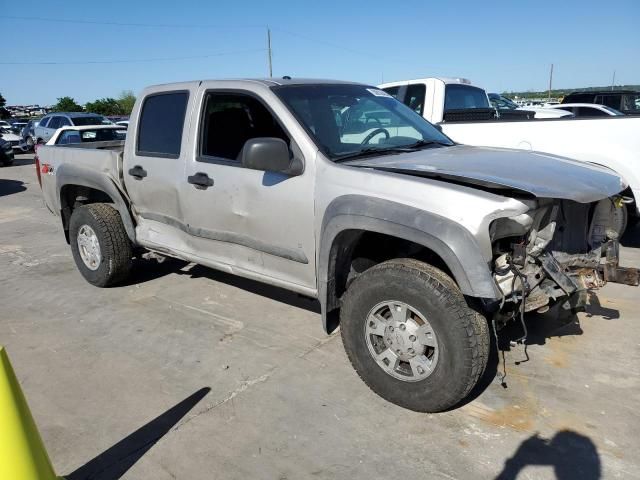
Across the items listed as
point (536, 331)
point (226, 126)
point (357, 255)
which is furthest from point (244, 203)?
point (536, 331)

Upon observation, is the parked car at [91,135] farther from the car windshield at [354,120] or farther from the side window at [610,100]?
the side window at [610,100]

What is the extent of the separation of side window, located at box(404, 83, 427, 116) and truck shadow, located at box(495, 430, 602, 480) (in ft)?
20.7

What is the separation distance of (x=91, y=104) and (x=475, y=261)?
54.4 meters

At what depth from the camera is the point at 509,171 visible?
3072mm

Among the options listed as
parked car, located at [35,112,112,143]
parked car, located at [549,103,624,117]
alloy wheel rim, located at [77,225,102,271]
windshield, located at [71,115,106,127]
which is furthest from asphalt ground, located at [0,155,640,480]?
parked car, located at [35,112,112,143]

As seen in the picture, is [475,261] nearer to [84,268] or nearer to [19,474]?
[19,474]

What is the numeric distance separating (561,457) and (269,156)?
2.34 meters

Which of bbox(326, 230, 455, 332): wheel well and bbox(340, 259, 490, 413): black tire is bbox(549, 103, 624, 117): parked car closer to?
bbox(326, 230, 455, 332): wheel well

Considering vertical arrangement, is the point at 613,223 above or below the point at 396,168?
below

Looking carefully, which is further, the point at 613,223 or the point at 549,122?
the point at 549,122

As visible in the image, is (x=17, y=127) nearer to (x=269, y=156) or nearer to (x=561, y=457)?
(x=269, y=156)

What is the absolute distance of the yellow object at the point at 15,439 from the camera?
2.01m

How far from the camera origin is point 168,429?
2.98m

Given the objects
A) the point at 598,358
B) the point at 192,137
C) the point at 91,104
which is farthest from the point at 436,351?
the point at 91,104
